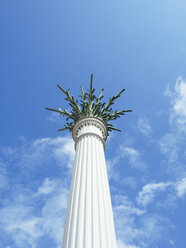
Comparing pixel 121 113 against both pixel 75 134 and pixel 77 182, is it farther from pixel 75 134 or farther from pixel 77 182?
pixel 77 182

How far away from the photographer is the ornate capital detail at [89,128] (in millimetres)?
12734

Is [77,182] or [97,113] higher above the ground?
[97,113]

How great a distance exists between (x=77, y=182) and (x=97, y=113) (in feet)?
18.4

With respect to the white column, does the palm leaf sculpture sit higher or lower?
higher

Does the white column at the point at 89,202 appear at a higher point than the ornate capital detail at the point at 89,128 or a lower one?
lower

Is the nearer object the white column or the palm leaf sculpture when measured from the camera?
the white column

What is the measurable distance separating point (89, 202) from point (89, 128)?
4.94 meters

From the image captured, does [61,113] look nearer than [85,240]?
No

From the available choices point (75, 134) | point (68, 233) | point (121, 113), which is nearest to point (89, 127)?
point (75, 134)

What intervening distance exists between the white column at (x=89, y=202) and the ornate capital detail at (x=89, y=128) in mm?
59

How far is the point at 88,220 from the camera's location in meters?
8.05

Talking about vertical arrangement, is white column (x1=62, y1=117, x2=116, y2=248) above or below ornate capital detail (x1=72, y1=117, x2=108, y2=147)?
below

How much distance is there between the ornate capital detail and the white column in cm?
6

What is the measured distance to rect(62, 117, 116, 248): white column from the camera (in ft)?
25.2
